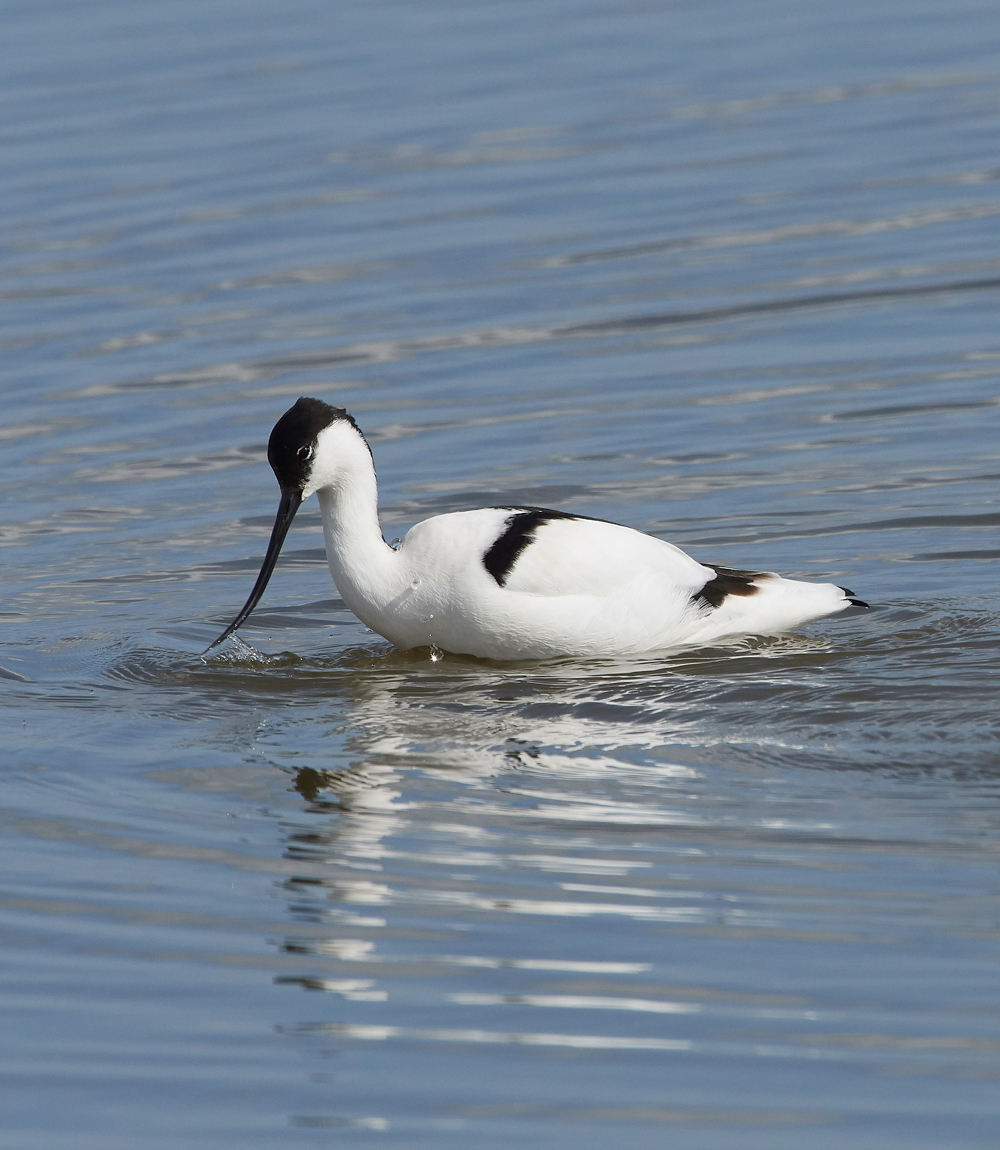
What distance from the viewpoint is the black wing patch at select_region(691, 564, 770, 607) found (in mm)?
7918

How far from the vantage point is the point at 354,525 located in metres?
7.78

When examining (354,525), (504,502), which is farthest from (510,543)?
(504,502)

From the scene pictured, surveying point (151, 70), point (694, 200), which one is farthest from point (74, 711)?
point (151, 70)

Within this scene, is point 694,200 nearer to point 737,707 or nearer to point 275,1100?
point 737,707

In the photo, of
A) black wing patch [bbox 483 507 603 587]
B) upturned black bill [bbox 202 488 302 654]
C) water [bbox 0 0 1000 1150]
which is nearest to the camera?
water [bbox 0 0 1000 1150]

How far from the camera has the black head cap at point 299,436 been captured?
302 inches

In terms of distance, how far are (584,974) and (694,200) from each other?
34.5ft

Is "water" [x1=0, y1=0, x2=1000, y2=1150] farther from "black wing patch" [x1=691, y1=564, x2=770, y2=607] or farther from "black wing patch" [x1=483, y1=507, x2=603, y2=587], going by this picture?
"black wing patch" [x1=483, y1=507, x2=603, y2=587]

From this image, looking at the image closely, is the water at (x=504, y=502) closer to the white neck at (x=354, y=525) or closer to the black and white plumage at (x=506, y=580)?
the black and white plumage at (x=506, y=580)

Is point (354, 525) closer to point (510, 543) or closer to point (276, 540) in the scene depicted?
point (276, 540)

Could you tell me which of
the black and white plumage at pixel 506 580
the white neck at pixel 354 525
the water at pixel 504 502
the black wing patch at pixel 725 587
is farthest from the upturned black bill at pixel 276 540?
the black wing patch at pixel 725 587

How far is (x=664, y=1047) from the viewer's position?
446cm

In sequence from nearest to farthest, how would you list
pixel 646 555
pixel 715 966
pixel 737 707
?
1. pixel 715 966
2. pixel 737 707
3. pixel 646 555

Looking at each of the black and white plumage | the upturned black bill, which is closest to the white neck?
the black and white plumage
